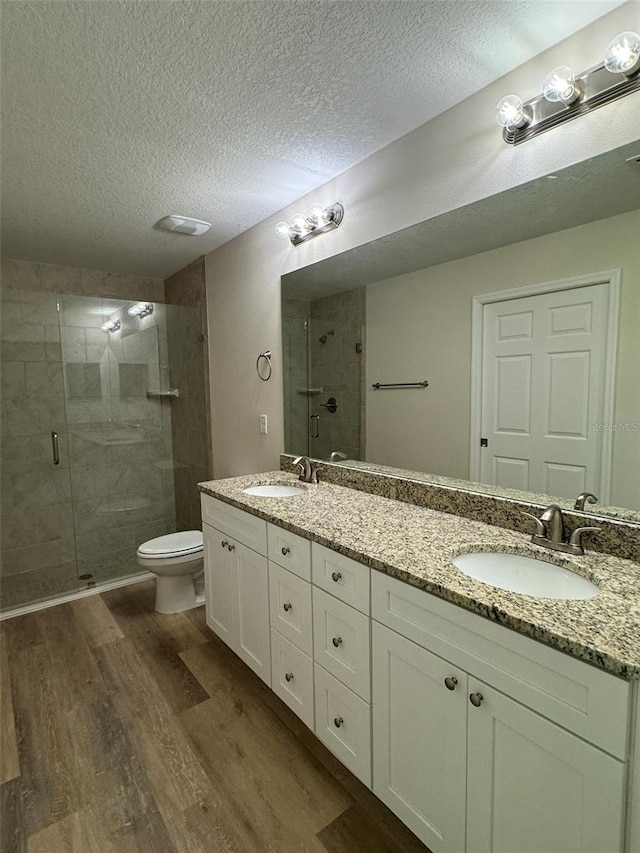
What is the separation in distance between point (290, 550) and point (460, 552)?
2.08 ft

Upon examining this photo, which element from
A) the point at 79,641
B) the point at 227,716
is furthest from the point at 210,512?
the point at 79,641

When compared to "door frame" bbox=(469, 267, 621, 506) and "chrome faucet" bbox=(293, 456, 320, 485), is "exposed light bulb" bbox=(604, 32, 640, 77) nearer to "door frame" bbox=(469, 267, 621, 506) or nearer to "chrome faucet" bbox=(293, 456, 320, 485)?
"door frame" bbox=(469, 267, 621, 506)

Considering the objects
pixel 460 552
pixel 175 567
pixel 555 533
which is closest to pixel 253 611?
pixel 175 567

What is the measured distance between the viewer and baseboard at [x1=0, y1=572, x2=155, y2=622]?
2.62 metres

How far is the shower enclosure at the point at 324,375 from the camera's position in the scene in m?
2.02

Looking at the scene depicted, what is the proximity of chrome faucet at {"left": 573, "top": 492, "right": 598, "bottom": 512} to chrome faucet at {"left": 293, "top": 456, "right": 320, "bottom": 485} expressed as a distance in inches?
48.0

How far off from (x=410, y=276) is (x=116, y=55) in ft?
3.92

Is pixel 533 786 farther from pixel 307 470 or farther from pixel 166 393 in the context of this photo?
pixel 166 393

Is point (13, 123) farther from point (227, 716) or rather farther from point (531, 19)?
point (227, 716)

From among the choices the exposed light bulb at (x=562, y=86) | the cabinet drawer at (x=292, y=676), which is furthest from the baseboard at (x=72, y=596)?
the exposed light bulb at (x=562, y=86)

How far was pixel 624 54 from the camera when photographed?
1.03m

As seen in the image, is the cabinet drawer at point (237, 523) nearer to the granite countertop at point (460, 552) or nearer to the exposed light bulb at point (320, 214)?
the granite countertop at point (460, 552)

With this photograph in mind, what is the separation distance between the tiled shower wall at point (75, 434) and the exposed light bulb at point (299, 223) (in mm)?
1703
